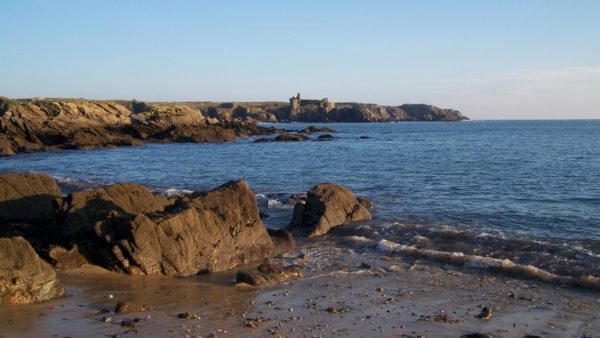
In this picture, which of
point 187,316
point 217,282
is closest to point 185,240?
point 217,282

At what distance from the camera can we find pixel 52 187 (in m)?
17.6

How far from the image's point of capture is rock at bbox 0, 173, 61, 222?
52.4 ft

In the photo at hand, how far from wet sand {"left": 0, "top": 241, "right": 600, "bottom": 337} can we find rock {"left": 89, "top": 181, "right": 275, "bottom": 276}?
0.41 m

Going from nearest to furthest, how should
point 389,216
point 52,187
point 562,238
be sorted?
point 562,238
point 52,187
point 389,216

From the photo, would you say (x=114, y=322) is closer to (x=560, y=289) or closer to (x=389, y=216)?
(x=560, y=289)

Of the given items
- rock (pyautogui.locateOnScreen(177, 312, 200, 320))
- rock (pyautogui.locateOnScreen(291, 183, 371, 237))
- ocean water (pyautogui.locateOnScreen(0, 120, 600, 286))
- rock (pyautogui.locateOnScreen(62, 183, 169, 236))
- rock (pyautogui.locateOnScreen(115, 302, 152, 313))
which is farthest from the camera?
rock (pyautogui.locateOnScreen(291, 183, 371, 237))

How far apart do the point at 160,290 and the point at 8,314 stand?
8.95 ft

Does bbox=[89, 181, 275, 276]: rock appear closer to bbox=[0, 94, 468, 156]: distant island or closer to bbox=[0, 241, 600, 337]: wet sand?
bbox=[0, 241, 600, 337]: wet sand

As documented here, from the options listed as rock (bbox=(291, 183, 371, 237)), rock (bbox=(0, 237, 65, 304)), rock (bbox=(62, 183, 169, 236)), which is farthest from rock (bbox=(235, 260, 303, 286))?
rock (bbox=(291, 183, 371, 237))

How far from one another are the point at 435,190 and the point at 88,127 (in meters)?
53.9

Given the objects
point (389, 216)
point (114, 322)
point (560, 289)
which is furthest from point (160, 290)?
point (389, 216)

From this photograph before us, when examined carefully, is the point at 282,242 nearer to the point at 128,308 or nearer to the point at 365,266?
the point at 365,266

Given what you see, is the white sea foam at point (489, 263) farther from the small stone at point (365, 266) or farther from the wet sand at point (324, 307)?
the small stone at point (365, 266)

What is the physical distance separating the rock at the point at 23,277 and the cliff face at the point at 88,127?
4371 cm
